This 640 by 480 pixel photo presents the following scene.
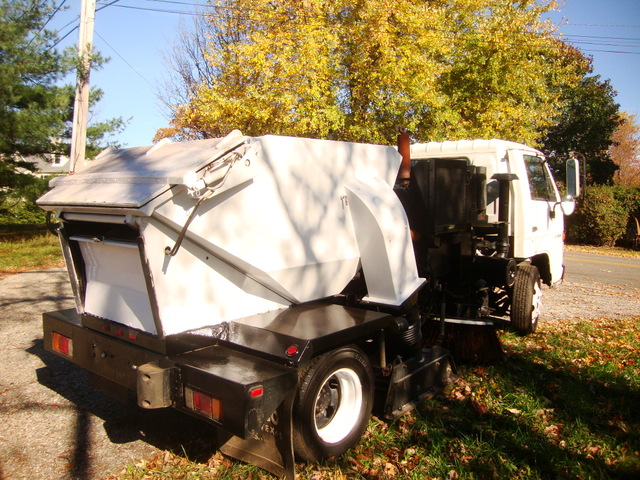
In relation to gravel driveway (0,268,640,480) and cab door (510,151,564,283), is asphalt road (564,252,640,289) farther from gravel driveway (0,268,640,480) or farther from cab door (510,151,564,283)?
gravel driveway (0,268,640,480)

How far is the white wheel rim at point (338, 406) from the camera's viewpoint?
11.0 ft

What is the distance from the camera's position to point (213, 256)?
3.18 metres

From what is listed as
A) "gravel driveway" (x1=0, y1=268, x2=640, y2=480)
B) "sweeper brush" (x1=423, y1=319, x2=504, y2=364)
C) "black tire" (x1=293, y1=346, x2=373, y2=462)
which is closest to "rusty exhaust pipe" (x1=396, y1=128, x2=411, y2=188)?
"sweeper brush" (x1=423, y1=319, x2=504, y2=364)

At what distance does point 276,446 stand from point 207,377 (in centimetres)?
64

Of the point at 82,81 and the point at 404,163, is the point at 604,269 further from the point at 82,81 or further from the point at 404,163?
the point at 82,81

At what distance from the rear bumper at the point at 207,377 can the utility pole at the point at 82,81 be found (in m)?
8.82

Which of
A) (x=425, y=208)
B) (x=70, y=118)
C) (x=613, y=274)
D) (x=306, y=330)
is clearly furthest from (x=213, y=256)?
(x=70, y=118)

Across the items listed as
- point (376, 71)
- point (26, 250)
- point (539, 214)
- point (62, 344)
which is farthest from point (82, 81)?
point (539, 214)

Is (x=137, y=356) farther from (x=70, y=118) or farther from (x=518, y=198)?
(x=70, y=118)

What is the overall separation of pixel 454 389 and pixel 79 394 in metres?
3.35

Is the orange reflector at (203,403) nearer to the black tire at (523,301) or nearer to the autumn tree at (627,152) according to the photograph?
the black tire at (523,301)

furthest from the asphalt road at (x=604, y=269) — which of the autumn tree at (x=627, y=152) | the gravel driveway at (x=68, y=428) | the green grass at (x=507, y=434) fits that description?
the autumn tree at (x=627, y=152)

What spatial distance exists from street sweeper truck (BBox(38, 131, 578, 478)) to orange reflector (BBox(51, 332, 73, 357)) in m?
0.02

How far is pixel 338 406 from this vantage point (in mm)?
3500
